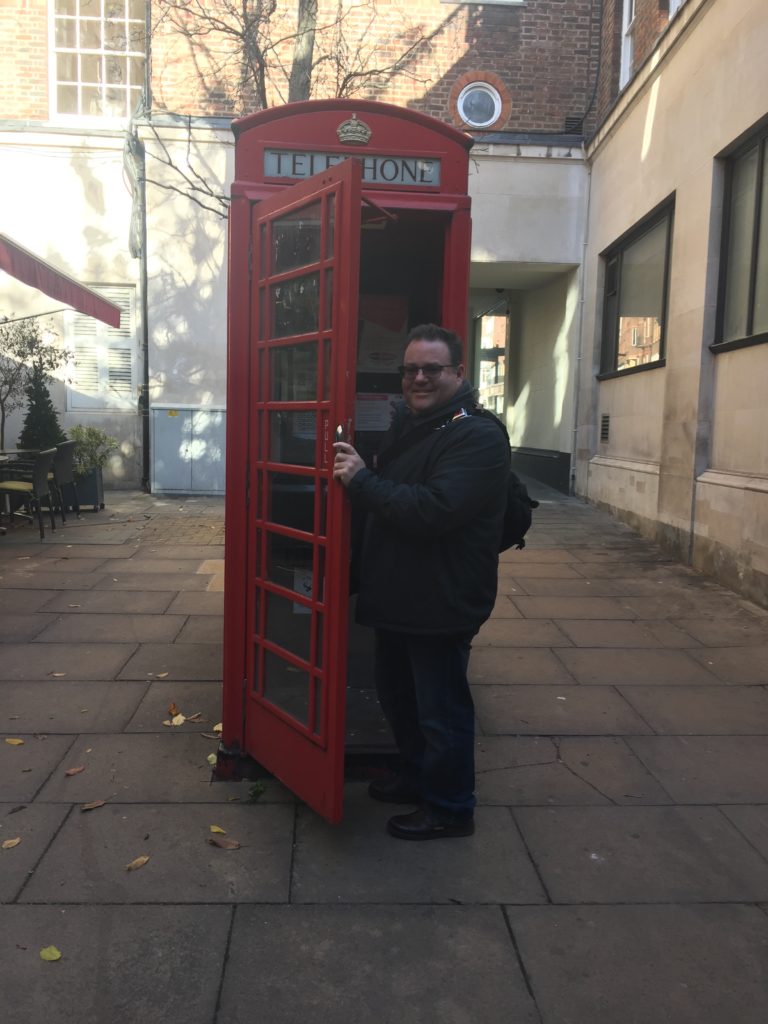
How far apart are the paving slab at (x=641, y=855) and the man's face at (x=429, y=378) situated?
169 cm

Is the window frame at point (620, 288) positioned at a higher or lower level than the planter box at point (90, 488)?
higher

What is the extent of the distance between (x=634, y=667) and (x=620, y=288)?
7746 mm

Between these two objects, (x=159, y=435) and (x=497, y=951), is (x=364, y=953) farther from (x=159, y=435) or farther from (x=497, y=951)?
(x=159, y=435)

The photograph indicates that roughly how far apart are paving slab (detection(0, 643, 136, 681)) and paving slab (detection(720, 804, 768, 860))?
10.9 feet

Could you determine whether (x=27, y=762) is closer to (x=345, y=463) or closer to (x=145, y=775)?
(x=145, y=775)

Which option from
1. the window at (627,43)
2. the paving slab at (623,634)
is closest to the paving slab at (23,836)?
the paving slab at (623,634)

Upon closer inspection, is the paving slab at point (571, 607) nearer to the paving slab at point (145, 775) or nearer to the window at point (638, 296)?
the paving slab at point (145, 775)

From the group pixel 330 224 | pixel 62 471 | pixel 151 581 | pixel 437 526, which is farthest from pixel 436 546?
pixel 62 471

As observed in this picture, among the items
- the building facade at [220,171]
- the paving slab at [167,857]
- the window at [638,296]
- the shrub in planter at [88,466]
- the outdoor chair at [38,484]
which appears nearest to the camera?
the paving slab at [167,857]

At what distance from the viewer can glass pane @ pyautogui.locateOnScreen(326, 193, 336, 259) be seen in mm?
2820

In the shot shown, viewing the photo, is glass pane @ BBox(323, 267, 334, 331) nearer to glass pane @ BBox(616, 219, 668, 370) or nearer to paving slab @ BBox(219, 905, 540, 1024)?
paving slab @ BBox(219, 905, 540, 1024)

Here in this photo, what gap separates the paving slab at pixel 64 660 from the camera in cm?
473

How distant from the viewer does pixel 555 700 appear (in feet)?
14.8

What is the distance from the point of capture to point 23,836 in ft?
A: 9.89
